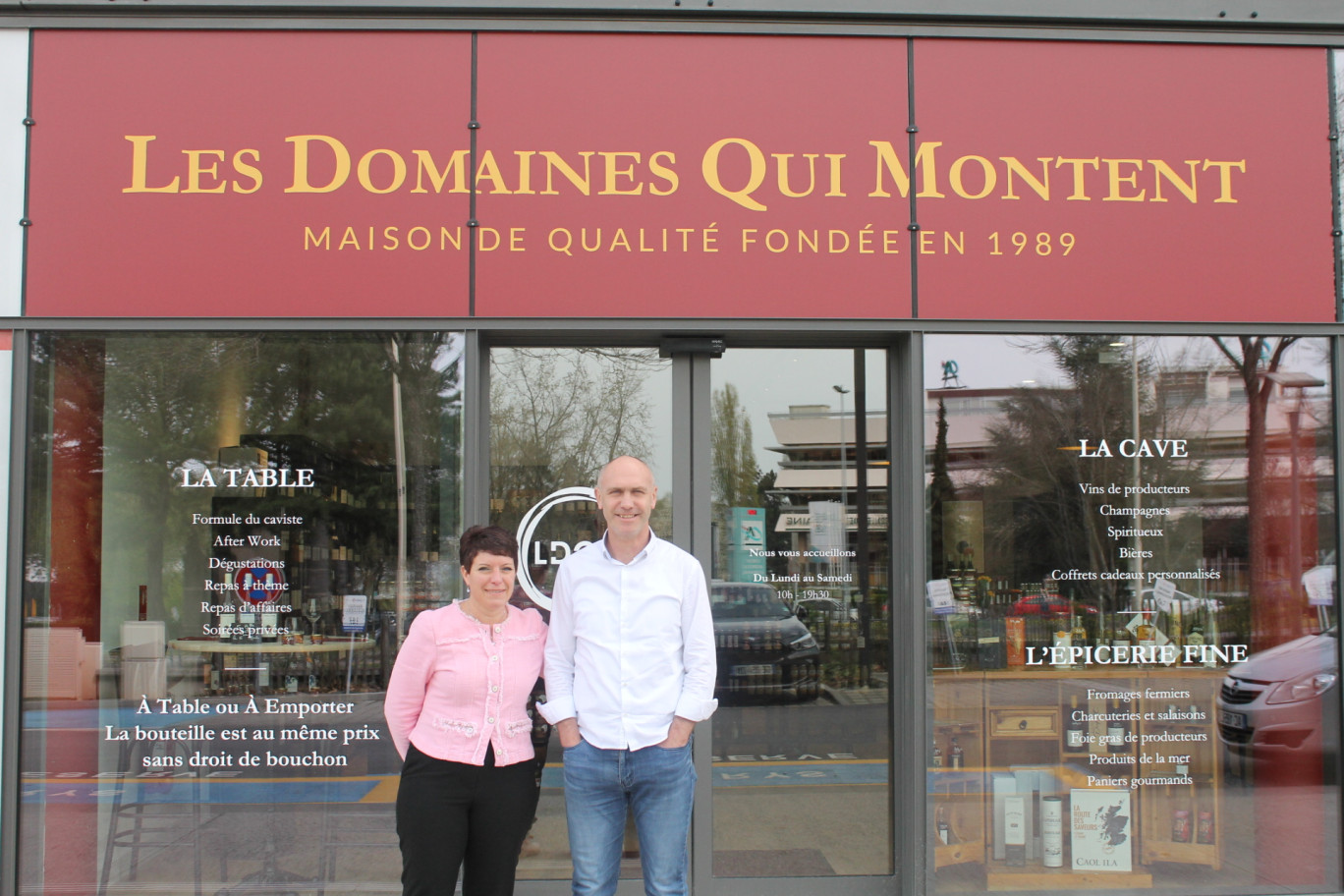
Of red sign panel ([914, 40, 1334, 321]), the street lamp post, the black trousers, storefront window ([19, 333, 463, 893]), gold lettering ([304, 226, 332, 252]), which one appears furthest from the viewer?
the street lamp post

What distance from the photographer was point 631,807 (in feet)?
10.3

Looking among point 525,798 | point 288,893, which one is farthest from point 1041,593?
point 288,893

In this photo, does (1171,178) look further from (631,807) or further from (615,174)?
(631,807)

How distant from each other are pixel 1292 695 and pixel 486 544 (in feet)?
12.6

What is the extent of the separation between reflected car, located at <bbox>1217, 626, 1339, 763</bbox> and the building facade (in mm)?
22

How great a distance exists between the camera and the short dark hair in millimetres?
3059

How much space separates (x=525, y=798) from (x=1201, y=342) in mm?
3667

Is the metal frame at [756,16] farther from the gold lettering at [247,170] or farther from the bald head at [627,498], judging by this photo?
the bald head at [627,498]

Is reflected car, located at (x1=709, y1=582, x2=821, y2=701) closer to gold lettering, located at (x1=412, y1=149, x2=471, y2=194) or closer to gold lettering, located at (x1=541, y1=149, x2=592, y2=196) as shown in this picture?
gold lettering, located at (x1=541, y1=149, x2=592, y2=196)

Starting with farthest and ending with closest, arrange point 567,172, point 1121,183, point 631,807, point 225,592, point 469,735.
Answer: point 1121,183
point 567,172
point 225,592
point 631,807
point 469,735

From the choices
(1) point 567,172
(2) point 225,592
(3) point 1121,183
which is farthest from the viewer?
(3) point 1121,183

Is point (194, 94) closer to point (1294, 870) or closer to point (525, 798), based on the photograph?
point (525, 798)

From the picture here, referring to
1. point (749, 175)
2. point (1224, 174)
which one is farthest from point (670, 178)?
point (1224, 174)

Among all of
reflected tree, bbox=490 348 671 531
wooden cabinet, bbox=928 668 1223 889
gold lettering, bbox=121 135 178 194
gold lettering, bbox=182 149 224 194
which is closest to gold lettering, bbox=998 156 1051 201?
reflected tree, bbox=490 348 671 531
